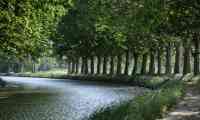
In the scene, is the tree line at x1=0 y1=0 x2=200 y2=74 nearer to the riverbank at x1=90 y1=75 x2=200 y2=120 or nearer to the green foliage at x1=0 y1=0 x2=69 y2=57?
the green foliage at x1=0 y1=0 x2=69 y2=57

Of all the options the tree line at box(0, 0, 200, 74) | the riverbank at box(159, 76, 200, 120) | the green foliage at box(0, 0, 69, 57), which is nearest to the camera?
the riverbank at box(159, 76, 200, 120)

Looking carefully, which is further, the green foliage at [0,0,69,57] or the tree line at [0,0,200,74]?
the tree line at [0,0,200,74]

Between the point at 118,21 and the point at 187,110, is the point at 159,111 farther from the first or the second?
the point at 118,21

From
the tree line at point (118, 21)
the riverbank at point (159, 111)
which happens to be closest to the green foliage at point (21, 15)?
the tree line at point (118, 21)

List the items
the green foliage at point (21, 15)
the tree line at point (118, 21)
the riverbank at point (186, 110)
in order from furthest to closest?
the tree line at point (118, 21)
the green foliage at point (21, 15)
the riverbank at point (186, 110)

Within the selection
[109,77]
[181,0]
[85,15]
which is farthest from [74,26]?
[181,0]

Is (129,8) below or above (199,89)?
above

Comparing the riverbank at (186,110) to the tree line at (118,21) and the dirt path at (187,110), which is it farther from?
the tree line at (118,21)

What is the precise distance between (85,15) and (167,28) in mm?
33096

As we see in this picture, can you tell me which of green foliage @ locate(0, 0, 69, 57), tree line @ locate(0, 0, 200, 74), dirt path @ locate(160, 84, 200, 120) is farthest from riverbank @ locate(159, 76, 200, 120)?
green foliage @ locate(0, 0, 69, 57)

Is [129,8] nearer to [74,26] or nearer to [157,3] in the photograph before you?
[157,3]

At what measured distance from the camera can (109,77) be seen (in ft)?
236

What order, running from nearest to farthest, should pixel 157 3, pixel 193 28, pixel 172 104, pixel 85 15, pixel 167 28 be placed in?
pixel 172 104 → pixel 157 3 → pixel 193 28 → pixel 167 28 → pixel 85 15

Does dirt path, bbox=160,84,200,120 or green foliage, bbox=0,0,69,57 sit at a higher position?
green foliage, bbox=0,0,69,57
